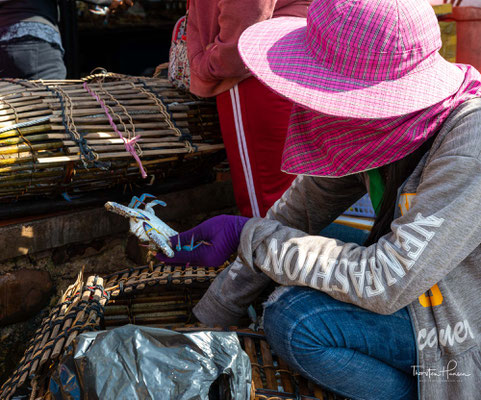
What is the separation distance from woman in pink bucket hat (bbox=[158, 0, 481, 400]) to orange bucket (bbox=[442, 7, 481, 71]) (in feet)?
4.45

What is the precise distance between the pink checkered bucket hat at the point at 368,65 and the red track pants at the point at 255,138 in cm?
94

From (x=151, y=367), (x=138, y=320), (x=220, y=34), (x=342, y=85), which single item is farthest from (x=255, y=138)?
(x=151, y=367)

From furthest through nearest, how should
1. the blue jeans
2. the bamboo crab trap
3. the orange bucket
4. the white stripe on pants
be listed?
the orange bucket, the white stripe on pants, the bamboo crab trap, the blue jeans

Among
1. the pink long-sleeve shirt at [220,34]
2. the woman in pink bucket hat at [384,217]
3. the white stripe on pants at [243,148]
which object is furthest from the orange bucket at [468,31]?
the woman in pink bucket hat at [384,217]

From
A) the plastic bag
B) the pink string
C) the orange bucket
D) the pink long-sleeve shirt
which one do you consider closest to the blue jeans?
the plastic bag

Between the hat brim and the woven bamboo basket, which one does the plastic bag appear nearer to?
the woven bamboo basket

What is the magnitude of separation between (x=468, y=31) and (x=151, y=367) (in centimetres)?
226

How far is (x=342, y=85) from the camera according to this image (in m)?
1.34

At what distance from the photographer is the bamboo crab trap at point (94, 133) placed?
7.06 feet

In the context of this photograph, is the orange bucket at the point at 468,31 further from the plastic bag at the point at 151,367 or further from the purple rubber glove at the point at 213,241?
the plastic bag at the point at 151,367

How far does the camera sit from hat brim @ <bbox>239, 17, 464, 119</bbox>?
1297 millimetres

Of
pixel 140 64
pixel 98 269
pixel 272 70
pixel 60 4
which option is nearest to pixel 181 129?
pixel 98 269

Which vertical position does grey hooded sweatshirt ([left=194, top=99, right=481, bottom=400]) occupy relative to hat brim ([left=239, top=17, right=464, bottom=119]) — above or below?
below

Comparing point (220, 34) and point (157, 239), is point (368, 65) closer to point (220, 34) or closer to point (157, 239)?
point (157, 239)
